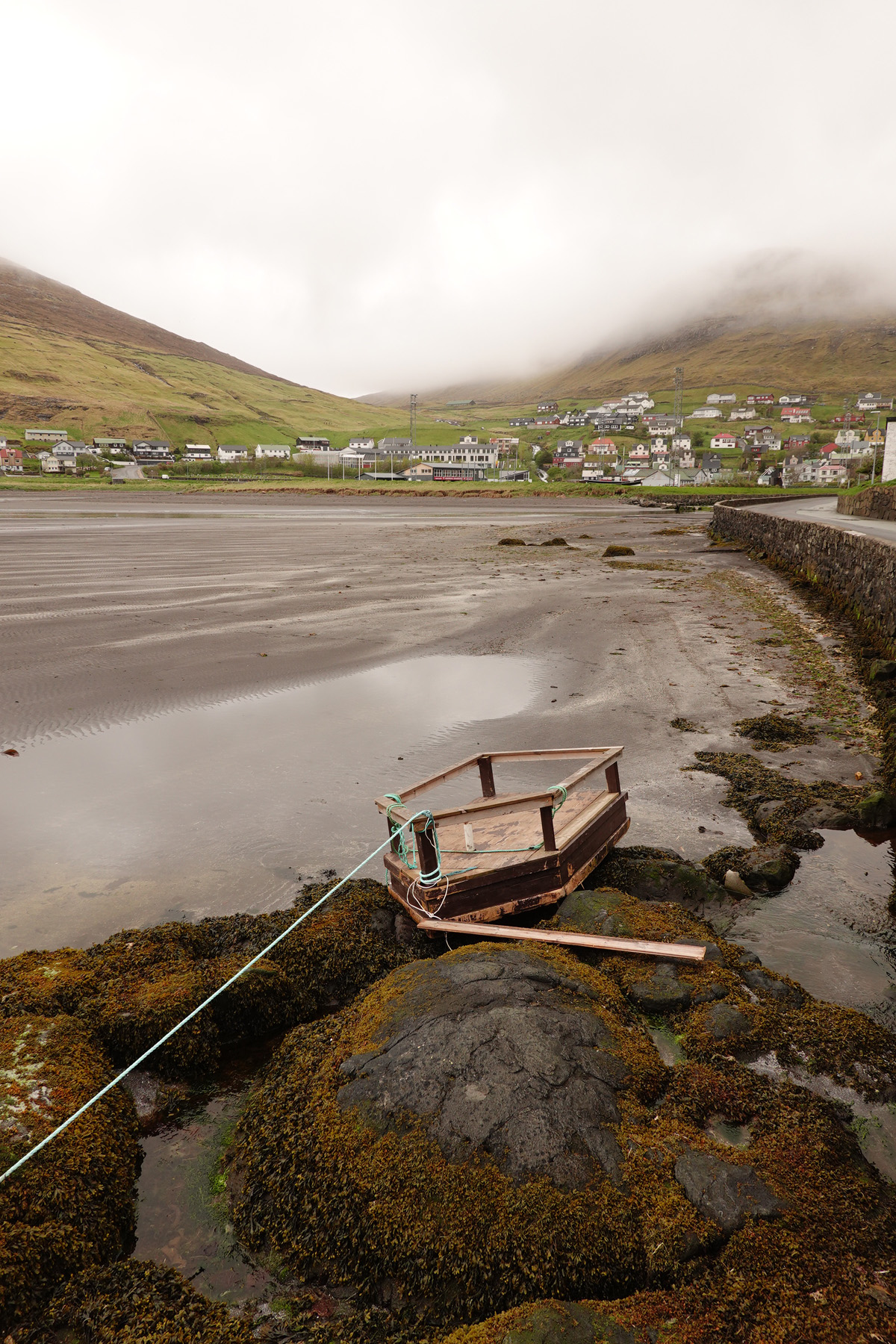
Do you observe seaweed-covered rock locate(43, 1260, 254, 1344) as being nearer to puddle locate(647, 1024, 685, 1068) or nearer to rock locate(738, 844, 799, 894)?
puddle locate(647, 1024, 685, 1068)

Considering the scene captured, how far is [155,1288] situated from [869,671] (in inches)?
552

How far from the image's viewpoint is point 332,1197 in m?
3.62

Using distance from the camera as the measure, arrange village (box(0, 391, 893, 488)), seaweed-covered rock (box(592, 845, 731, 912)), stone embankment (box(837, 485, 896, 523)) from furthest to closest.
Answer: village (box(0, 391, 893, 488)), stone embankment (box(837, 485, 896, 523)), seaweed-covered rock (box(592, 845, 731, 912))

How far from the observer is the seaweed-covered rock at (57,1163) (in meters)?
3.29

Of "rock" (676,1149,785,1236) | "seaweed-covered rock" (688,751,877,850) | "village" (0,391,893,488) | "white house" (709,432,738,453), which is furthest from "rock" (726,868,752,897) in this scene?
"white house" (709,432,738,453)

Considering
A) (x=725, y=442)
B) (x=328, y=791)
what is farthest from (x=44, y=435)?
(x=328, y=791)

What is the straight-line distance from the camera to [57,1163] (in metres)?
3.71

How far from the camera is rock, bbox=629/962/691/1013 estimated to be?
504cm

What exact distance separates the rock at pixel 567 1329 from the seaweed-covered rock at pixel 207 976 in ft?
9.11

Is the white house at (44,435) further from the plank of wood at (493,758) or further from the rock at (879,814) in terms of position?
the rock at (879,814)

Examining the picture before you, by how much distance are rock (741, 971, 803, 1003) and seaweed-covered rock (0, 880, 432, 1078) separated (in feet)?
8.37

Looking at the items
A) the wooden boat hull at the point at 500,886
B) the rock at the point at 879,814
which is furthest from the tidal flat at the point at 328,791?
the wooden boat hull at the point at 500,886

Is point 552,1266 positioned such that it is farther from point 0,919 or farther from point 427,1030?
point 0,919

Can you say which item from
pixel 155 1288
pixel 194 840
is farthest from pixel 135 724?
pixel 155 1288
